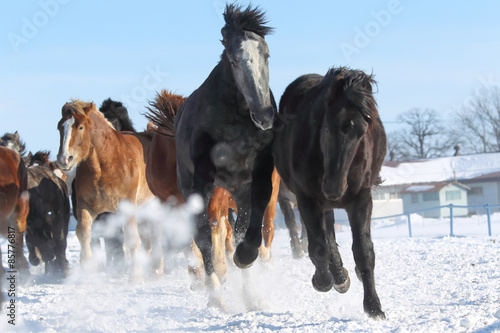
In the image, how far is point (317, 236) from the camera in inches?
189

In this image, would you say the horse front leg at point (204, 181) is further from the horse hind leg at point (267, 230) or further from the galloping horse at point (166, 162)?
the horse hind leg at point (267, 230)

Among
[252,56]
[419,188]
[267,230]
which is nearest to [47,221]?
[267,230]

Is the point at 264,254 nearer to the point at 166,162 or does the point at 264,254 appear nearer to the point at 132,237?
the point at 166,162

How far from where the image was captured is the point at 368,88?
460 cm

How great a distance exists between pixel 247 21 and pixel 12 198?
14.8 ft

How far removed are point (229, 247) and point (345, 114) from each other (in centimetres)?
504

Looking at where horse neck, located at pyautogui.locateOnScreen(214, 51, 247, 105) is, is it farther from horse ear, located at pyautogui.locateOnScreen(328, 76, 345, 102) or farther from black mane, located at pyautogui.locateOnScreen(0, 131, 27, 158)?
black mane, located at pyautogui.locateOnScreen(0, 131, 27, 158)

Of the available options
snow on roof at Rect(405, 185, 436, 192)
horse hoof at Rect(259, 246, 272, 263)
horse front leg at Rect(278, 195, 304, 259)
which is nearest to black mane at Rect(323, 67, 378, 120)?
horse hoof at Rect(259, 246, 272, 263)

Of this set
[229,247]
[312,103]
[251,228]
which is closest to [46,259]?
[229,247]

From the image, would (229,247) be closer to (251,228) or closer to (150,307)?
(150,307)

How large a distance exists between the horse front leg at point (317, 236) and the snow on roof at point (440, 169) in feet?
138

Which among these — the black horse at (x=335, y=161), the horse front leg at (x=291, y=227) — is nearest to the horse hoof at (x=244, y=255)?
the black horse at (x=335, y=161)

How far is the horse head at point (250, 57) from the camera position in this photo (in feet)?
15.5

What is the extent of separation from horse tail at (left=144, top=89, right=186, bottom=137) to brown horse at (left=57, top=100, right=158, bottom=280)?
4.50ft
